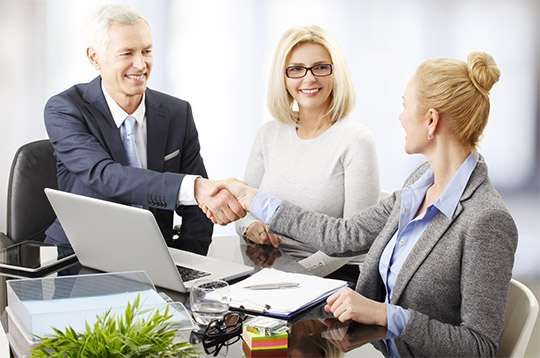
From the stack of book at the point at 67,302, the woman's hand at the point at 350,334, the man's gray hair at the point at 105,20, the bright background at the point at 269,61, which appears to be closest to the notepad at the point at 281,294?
the woman's hand at the point at 350,334

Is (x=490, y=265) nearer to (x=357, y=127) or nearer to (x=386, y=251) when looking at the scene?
(x=386, y=251)

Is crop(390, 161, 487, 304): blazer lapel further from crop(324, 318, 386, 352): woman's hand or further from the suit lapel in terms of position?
the suit lapel

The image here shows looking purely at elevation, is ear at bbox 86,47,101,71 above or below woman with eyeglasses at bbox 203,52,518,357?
above

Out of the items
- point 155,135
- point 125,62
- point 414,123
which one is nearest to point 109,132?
point 155,135

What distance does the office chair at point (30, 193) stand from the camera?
278 centimetres

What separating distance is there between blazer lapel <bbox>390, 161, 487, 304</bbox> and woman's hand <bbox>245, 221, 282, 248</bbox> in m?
0.74

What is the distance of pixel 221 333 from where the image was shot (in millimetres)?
1445

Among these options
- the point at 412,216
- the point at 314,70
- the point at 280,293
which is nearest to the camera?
the point at 280,293

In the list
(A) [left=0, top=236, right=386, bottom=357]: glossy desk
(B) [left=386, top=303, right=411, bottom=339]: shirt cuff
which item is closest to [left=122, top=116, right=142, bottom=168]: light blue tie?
(A) [left=0, top=236, right=386, bottom=357]: glossy desk

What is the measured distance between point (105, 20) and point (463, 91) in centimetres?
149

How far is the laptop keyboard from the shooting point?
185 centimetres

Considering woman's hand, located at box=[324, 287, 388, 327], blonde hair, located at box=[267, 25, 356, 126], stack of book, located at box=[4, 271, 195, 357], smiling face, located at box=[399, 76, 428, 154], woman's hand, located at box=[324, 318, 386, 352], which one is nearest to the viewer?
stack of book, located at box=[4, 271, 195, 357]

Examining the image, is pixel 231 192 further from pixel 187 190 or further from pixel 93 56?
pixel 93 56

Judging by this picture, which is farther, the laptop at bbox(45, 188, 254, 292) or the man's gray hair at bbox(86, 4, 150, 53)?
the man's gray hair at bbox(86, 4, 150, 53)
